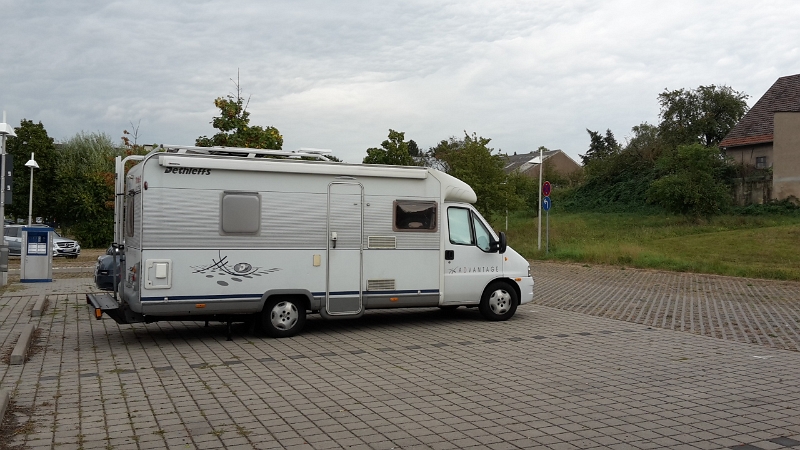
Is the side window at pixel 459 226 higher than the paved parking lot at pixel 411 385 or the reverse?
higher

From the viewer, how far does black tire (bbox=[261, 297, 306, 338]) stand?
10.8 meters

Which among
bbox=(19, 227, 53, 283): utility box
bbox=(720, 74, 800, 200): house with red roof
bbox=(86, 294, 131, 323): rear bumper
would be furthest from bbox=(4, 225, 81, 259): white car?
bbox=(720, 74, 800, 200): house with red roof

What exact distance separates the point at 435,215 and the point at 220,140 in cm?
1004

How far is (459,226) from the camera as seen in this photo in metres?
12.4

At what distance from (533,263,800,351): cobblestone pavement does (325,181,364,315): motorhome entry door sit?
202 inches

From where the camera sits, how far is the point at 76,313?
13.8 metres

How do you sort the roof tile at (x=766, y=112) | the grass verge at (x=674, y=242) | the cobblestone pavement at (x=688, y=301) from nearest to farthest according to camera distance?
1. the cobblestone pavement at (x=688, y=301)
2. the grass verge at (x=674, y=242)
3. the roof tile at (x=766, y=112)

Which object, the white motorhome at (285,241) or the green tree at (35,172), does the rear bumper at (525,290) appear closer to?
the white motorhome at (285,241)

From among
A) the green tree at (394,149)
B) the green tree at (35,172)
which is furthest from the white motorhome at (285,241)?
the green tree at (35,172)

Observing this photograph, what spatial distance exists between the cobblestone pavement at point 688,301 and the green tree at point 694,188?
18.1 meters

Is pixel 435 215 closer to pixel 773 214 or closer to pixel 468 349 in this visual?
pixel 468 349

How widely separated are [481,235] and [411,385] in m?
5.17

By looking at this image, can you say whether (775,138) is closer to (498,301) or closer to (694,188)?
(694,188)

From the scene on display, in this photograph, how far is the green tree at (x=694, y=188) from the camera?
40.1m
